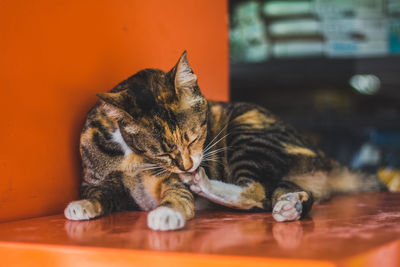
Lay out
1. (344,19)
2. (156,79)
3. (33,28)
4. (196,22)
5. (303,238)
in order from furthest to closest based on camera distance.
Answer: (344,19)
(196,22)
(156,79)
(33,28)
(303,238)

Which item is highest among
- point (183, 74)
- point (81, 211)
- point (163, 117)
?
point (183, 74)

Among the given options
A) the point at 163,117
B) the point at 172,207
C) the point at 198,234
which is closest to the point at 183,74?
the point at 163,117

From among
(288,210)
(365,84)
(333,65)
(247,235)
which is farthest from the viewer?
(365,84)

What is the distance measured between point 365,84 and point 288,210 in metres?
2.84

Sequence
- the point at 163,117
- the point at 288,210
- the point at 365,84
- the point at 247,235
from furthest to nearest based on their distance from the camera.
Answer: the point at 365,84 → the point at 163,117 → the point at 288,210 → the point at 247,235

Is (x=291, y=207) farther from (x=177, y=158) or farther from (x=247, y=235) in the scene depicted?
(x=177, y=158)

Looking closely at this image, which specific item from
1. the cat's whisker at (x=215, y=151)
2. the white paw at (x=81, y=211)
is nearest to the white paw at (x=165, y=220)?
the white paw at (x=81, y=211)

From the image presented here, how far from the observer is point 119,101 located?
3.82 ft

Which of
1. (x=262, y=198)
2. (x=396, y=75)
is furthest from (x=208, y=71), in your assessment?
(x=396, y=75)

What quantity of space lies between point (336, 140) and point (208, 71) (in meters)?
1.80

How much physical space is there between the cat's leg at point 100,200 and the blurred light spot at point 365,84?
276cm

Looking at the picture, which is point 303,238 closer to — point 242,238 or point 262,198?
point 242,238

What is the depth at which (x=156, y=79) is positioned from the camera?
1305 millimetres

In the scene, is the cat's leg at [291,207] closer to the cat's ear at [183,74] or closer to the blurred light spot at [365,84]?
the cat's ear at [183,74]
